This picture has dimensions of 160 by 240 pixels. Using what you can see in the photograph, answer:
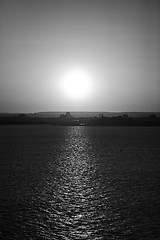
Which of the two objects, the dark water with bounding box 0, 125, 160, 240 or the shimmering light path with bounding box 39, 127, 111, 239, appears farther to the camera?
the shimmering light path with bounding box 39, 127, 111, 239

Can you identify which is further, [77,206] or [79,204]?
[79,204]

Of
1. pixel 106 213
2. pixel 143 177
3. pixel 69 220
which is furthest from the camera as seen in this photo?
pixel 143 177

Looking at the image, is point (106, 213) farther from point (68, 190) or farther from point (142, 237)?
point (68, 190)

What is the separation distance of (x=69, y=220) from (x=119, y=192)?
8.58 m

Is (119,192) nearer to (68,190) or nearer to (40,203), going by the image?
(68,190)

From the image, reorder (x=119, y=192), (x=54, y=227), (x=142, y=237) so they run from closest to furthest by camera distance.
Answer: (x=142, y=237) < (x=54, y=227) < (x=119, y=192)

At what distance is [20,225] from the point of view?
767 inches

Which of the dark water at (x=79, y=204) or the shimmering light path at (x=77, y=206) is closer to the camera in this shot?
the dark water at (x=79, y=204)

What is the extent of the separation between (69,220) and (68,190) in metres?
8.73

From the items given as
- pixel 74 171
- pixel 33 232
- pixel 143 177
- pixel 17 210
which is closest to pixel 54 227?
pixel 33 232

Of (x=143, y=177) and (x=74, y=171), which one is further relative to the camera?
(x=74, y=171)

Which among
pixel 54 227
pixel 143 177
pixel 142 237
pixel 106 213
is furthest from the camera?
pixel 143 177

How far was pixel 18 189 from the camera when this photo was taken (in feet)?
94.9

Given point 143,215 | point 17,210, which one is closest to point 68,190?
point 17,210
